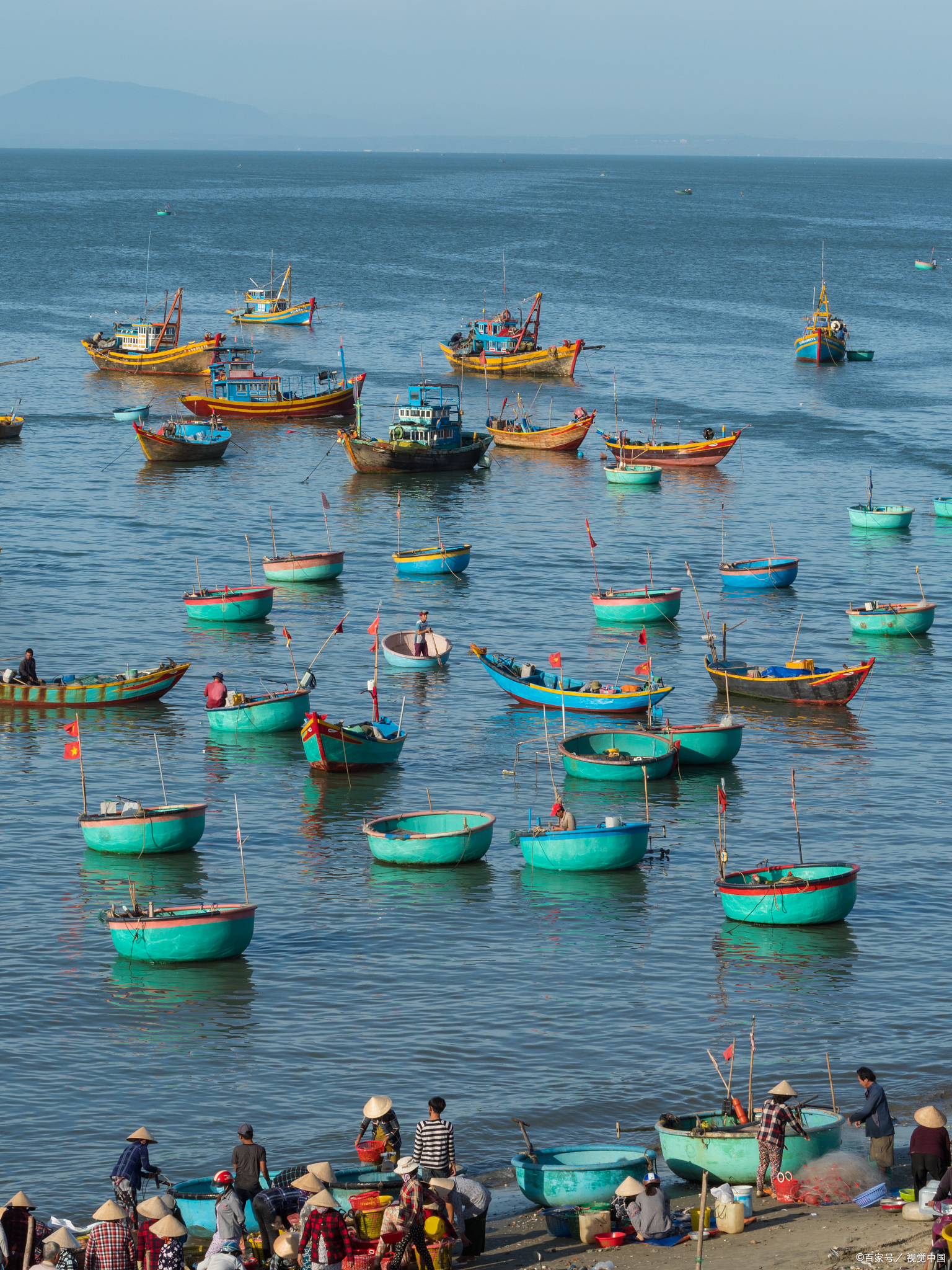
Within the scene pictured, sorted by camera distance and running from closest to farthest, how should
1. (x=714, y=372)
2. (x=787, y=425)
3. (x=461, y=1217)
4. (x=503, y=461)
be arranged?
(x=461, y=1217), (x=503, y=461), (x=787, y=425), (x=714, y=372)

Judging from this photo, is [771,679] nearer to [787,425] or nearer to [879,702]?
[879,702]

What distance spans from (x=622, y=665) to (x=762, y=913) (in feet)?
67.3

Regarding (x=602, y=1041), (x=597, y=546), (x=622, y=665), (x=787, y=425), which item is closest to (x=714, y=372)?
(x=787, y=425)

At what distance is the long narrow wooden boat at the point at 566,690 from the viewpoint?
153 feet

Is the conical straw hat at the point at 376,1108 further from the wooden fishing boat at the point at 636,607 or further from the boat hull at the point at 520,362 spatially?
the boat hull at the point at 520,362

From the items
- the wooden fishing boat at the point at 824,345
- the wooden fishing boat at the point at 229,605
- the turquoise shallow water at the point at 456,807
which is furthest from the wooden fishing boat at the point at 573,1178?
the wooden fishing boat at the point at 824,345

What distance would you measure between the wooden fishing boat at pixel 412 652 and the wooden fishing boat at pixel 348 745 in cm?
948

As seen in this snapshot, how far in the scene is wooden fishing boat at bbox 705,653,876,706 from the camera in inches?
1950

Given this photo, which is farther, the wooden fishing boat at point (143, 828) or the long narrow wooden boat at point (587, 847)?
the wooden fishing boat at point (143, 828)

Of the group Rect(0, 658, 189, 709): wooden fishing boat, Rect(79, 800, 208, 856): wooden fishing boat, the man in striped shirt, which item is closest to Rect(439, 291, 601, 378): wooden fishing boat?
Rect(0, 658, 189, 709): wooden fishing boat

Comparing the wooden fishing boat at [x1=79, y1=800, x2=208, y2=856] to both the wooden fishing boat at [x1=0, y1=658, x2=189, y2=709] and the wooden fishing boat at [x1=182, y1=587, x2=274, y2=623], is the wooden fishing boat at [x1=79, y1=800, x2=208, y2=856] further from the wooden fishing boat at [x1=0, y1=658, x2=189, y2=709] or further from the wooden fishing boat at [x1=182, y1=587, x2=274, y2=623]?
the wooden fishing boat at [x1=182, y1=587, x2=274, y2=623]

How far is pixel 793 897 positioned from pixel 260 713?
1779 centimetres

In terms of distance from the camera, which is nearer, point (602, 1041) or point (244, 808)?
point (602, 1041)

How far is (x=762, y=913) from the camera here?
1328 inches
